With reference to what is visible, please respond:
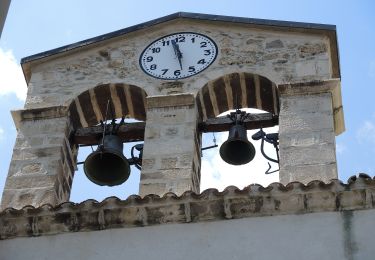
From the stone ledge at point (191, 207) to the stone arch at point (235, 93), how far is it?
6.54 ft

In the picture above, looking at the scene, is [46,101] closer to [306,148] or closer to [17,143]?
[17,143]

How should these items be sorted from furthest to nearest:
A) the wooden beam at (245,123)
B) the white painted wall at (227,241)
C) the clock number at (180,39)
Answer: the clock number at (180,39) → the wooden beam at (245,123) → the white painted wall at (227,241)

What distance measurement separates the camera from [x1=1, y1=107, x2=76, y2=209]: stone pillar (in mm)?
9992

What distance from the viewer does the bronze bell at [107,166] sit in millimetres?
10297

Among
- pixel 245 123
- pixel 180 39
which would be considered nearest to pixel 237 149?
pixel 245 123

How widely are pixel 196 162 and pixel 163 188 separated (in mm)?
539

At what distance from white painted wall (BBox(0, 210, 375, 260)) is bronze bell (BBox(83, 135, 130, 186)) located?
1352 millimetres

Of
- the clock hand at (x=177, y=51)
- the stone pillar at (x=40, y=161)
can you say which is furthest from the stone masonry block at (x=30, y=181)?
the clock hand at (x=177, y=51)

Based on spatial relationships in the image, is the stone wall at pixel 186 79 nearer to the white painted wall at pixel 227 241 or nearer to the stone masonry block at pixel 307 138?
the stone masonry block at pixel 307 138

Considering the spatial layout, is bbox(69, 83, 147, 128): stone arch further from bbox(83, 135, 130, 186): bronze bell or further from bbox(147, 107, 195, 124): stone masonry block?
bbox(83, 135, 130, 186): bronze bell

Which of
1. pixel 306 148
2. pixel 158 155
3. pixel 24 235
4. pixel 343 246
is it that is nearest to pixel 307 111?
pixel 306 148

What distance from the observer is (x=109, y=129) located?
35.3 ft

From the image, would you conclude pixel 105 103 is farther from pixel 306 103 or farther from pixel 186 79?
pixel 306 103

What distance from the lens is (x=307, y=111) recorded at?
10.2 meters
